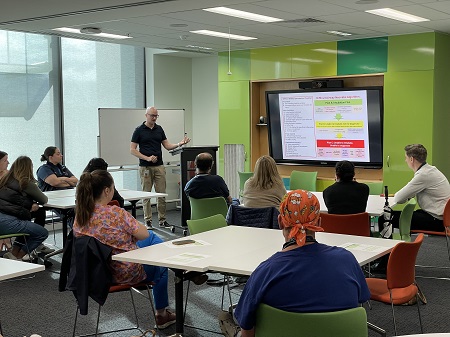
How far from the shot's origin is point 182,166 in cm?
968

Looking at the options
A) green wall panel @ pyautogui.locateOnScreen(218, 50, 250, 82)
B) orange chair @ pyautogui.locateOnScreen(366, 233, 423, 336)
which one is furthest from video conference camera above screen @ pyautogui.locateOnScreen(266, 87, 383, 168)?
orange chair @ pyautogui.locateOnScreen(366, 233, 423, 336)

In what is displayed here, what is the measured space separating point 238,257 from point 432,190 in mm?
3376

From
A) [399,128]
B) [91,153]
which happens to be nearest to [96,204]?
[399,128]

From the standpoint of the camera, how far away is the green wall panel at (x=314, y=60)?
9.91 m

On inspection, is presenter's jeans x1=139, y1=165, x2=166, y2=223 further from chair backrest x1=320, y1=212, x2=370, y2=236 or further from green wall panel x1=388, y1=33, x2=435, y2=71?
chair backrest x1=320, y1=212, x2=370, y2=236

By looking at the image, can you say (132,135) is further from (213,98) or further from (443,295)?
(443,295)

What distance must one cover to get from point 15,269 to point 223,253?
1.29 meters

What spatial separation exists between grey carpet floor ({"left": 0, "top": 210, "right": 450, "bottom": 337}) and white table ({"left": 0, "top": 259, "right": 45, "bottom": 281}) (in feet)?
4.02

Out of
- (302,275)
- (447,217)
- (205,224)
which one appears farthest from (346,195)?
(302,275)

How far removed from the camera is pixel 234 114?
11.2 meters

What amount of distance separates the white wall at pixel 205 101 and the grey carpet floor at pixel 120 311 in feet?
18.3

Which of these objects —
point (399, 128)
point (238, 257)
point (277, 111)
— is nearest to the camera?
point (238, 257)

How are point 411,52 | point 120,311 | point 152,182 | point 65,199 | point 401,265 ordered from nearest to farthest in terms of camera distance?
point 401,265
point 120,311
point 65,199
point 411,52
point 152,182

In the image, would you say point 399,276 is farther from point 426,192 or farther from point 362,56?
point 362,56
